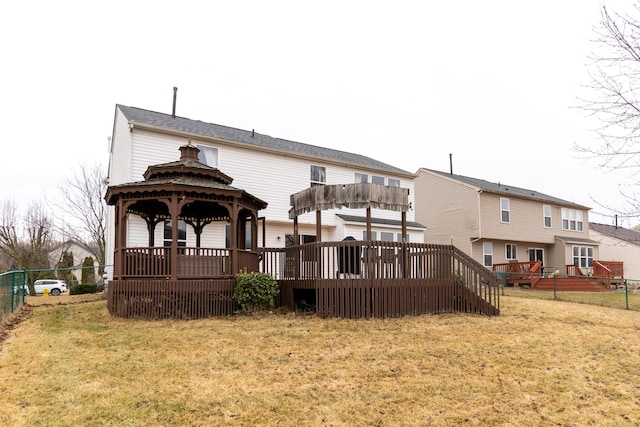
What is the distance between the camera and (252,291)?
35.6 feet

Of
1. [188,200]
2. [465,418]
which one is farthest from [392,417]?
[188,200]

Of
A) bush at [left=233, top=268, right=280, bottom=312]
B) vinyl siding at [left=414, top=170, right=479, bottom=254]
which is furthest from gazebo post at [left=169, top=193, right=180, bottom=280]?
vinyl siding at [left=414, top=170, right=479, bottom=254]

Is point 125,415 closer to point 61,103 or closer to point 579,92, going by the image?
point 579,92

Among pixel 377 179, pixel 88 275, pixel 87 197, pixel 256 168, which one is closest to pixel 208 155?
pixel 256 168

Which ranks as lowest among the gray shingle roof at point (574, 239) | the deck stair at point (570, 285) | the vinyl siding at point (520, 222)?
the deck stair at point (570, 285)

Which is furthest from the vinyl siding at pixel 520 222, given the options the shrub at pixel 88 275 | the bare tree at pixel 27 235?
the bare tree at pixel 27 235

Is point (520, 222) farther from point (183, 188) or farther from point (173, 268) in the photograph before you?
point (173, 268)

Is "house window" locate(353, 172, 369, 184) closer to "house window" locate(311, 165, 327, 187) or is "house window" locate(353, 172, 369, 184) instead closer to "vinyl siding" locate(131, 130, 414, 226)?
"vinyl siding" locate(131, 130, 414, 226)

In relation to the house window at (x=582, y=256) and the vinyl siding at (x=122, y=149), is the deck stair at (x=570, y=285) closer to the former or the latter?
the house window at (x=582, y=256)

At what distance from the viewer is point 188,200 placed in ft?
35.9

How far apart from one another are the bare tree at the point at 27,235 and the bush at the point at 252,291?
74.5ft

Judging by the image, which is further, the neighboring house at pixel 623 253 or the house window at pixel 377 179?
the neighboring house at pixel 623 253

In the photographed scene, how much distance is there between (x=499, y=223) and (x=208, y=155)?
61.0 feet

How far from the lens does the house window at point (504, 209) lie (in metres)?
27.0
